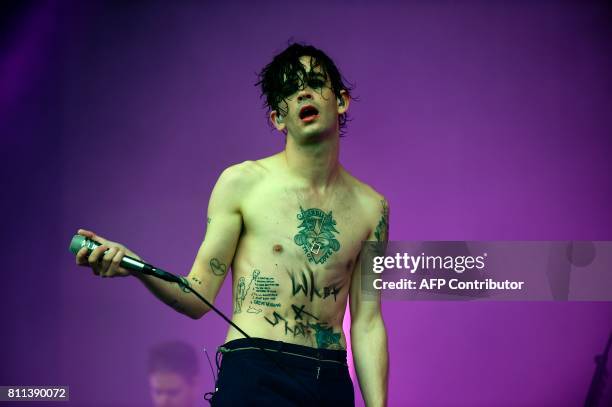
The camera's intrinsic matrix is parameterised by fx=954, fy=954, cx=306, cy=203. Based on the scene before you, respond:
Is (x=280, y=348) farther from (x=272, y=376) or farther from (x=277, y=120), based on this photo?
(x=277, y=120)

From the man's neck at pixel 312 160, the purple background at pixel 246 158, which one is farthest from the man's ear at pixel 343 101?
the purple background at pixel 246 158

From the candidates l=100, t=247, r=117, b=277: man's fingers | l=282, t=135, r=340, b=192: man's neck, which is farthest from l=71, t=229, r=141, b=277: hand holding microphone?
l=282, t=135, r=340, b=192: man's neck

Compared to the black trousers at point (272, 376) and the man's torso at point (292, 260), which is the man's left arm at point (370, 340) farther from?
the black trousers at point (272, 376)

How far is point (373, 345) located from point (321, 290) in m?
0.27

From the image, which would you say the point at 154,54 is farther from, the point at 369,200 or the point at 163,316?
the point at 369,200

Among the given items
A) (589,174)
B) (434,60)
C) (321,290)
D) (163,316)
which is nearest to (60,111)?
(163,316)

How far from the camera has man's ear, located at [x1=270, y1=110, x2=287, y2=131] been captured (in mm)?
2945

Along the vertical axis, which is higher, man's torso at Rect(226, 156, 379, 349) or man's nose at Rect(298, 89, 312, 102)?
man's nose at Rect(298, 89, 312, 102)

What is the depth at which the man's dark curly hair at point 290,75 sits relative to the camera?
2.92 m

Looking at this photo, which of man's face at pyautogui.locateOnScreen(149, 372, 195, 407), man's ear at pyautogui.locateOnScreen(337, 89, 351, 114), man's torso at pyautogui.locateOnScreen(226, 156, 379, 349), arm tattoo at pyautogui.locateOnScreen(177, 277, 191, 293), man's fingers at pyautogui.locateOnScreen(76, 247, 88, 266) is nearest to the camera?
man's fingers at pyautogui.locateOnScreen(76, 247, 88, 266)

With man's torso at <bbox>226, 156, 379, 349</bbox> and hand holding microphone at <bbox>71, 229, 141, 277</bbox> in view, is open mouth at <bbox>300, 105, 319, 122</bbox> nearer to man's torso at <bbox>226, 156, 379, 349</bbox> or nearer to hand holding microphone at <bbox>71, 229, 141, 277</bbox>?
man's torso at <bbox>226, 156, 379, 349</bbox>

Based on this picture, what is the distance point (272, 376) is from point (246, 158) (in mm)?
2121

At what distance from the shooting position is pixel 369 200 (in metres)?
3.04

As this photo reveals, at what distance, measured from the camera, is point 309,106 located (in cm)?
287
